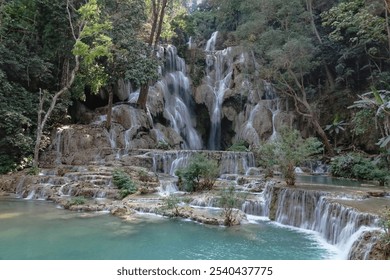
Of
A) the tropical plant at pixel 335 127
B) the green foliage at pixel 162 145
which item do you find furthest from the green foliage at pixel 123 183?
the tropical plant at pixel 335 127

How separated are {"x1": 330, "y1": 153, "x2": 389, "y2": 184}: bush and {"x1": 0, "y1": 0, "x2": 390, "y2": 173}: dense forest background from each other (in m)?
1.08

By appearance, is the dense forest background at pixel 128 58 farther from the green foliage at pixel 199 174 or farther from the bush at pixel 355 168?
the green foliage at pixel 199 174

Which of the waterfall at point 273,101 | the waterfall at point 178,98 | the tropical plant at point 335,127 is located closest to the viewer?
the tropical plant at point 335,127

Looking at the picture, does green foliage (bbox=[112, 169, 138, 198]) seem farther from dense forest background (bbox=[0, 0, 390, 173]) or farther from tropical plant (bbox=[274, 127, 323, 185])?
dense forest background (bbox=[0, 0, 390, 173])

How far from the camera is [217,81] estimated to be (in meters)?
28.5

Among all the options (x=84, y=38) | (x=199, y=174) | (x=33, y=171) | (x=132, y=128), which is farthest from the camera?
(x=132, y=128)

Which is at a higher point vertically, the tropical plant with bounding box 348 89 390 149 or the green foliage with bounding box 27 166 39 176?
the tropical plant with bounding box 348 89 390 149

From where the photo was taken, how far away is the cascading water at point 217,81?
27.2 m

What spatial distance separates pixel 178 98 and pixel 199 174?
1367 cm

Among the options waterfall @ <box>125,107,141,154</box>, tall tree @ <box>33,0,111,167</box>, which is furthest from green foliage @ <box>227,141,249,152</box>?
tall tree @ <box>33,0,111,167</box>

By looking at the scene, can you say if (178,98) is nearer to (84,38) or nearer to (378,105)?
(84,38)

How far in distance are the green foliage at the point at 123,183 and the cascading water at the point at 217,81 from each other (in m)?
13.1

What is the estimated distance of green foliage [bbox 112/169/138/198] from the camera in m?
13.9

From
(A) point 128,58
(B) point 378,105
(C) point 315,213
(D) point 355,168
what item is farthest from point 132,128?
(B) point 378,105
